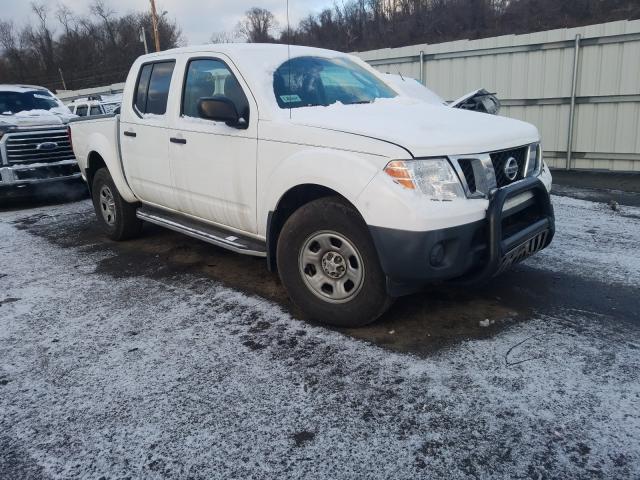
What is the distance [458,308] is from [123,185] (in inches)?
146

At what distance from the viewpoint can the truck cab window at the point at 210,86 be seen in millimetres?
4133

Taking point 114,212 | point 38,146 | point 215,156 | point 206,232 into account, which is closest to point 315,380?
point 206,232

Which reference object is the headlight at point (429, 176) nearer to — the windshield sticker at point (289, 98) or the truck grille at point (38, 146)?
the windshield sticker at point (289, 98)

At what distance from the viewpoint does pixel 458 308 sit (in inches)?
154

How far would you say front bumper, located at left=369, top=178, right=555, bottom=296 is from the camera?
3.08 meters

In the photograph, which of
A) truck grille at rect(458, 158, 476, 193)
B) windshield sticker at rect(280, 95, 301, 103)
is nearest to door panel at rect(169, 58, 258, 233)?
windshield sticker at rect(280, 95, 301, 103)

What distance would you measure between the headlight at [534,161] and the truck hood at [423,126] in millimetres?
65

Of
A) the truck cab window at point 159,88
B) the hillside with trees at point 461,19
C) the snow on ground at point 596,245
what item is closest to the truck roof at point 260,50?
the truck cab window at point 159,88

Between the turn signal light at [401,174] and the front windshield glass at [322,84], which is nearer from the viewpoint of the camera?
the turn signal light at [401,174]

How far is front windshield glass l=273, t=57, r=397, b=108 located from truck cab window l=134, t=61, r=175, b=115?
1.30 metres

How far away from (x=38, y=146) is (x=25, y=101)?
1444 mm

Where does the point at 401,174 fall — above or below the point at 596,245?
above

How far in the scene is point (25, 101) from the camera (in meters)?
9.20

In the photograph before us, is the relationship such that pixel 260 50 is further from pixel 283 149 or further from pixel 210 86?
pixel 283 149
